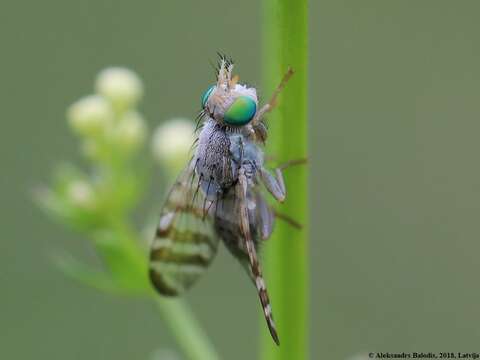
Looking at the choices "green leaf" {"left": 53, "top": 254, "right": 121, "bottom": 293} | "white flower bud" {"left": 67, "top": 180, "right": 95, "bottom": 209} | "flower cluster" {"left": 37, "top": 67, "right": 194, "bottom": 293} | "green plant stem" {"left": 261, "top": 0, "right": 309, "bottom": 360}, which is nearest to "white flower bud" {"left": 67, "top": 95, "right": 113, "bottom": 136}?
"flower cluster" {"left": 37, "top": 67, "right": 194, "bottom": 293}

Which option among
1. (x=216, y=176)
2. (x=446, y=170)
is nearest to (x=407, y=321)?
(x=446, y=170)

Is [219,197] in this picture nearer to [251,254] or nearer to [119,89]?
[251,254]

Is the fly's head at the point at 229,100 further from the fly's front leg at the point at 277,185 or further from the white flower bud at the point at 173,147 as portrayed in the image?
the white flower bud at the point at 173,147

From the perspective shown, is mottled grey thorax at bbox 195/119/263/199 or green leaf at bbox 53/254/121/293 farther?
green leaf at bbox 53/254/121/293

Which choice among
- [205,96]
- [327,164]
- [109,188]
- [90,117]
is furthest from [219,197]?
[327,164]

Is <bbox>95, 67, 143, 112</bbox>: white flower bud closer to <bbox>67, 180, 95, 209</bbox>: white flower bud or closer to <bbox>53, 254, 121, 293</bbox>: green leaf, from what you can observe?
<bbox>67, 180, 95, 209</bbox>: white flower bud
